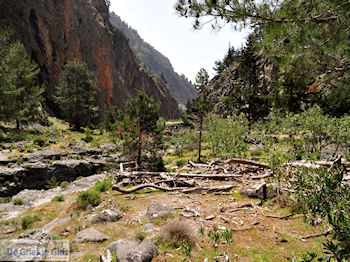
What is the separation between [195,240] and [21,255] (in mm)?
3369

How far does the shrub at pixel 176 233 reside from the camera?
4.30m

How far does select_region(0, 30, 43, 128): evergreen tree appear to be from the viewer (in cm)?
1870

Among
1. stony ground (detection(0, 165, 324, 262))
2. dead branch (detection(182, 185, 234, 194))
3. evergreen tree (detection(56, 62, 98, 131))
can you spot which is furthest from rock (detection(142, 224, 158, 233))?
evergreen tree (detection(56, 62, 98, 131))

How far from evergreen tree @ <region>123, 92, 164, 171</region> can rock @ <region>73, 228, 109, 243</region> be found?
10.1 metres

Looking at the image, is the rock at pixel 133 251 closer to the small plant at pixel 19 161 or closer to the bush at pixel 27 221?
the bush at pixel 27 221

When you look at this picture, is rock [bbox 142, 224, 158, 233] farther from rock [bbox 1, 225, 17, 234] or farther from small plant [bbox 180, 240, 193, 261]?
rock [bbox 1, 225, 17, 234]

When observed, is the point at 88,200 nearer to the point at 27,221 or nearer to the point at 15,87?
the point at 27,221

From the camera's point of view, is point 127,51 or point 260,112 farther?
point 127,51

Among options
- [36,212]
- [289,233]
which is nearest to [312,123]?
[289,233]

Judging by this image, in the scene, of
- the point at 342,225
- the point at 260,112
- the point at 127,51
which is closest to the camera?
the point at 342,225

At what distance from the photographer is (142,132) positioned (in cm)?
1542

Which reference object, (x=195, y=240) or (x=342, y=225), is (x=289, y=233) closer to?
(x=195, y=240)

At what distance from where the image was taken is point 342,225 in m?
2.20

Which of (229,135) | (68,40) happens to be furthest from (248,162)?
(68,40)
